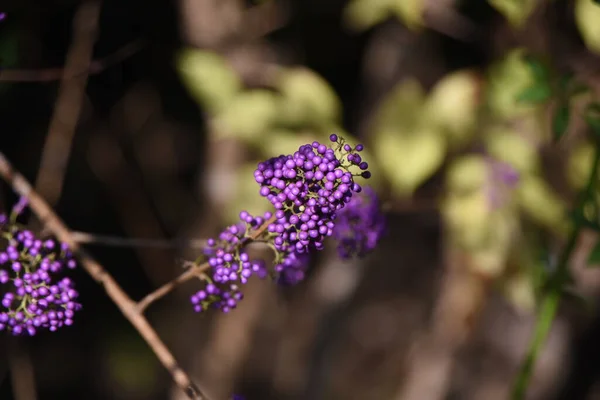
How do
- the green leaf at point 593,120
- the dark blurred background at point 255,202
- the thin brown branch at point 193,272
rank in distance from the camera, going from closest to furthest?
the thin brown branch at point 193,272 < the green leaf at point 593,120 < the dark blurred background at point 255,202

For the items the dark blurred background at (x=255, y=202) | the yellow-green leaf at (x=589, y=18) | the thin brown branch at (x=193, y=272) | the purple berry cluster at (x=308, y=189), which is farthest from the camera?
the dark blurred background at (x=255, y=202)

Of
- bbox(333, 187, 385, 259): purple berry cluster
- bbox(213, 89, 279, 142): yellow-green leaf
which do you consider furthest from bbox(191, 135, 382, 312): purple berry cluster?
bbox(213, 89, 279, 142): yellow-green leaf

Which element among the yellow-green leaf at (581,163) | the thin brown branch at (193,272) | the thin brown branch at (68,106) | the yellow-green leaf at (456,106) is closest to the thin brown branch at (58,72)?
the thin brown branch at (68,106)

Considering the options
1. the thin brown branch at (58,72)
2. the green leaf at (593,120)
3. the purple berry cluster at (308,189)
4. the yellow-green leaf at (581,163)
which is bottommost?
the purple berry cluster at (308,189)

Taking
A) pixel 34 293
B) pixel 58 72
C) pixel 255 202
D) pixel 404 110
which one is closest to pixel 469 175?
pixel 404 110

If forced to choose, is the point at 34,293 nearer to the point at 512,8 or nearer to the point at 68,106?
the point at 512,8

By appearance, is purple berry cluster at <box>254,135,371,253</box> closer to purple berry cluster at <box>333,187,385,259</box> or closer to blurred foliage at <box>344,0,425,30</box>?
purple berry cluster at <box>333,187,385,259</box>

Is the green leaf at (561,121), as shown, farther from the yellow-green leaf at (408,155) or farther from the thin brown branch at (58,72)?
the thin brown branch at (58,72)
